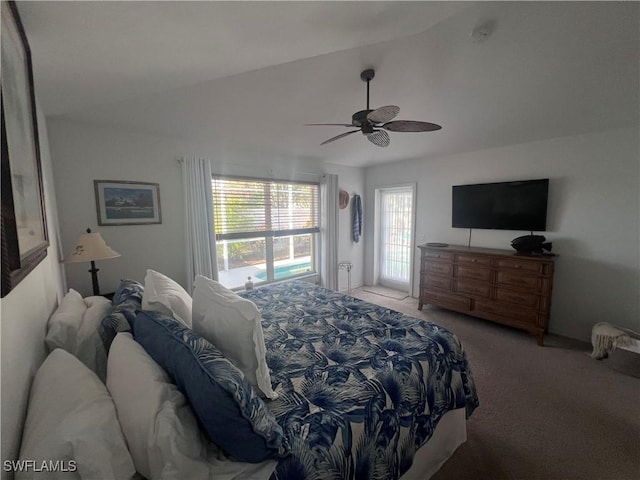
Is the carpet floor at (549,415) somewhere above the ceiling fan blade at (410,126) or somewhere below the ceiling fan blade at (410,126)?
below

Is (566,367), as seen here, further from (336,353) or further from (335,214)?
(335,214)

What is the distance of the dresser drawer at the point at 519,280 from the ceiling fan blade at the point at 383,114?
8.43 feet

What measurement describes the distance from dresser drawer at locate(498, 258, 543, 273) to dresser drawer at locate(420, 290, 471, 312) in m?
0.66

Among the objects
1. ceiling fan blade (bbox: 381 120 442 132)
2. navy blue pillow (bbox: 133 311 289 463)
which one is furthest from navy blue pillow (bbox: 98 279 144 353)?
ceiling fan blade (bbox: 381 120 442 132)

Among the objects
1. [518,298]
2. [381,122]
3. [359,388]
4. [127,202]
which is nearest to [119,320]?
[359,388]

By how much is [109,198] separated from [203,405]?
2635 mm

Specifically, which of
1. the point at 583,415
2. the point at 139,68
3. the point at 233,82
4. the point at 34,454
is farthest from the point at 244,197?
the point at 583,415

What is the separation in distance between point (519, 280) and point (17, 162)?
4.14m

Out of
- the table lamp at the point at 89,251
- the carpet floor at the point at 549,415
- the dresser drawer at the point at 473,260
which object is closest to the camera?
the carpet floor at the point at 549,415

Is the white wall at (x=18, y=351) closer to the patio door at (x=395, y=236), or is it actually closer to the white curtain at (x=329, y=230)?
the white curtain at (x=329, y=230)

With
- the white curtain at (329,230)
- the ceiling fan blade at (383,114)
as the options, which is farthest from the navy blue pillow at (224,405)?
the white curtain at (329,230)

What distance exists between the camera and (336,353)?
62.0 inches

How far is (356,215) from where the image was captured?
5.02m

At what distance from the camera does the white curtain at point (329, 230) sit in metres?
4.43
